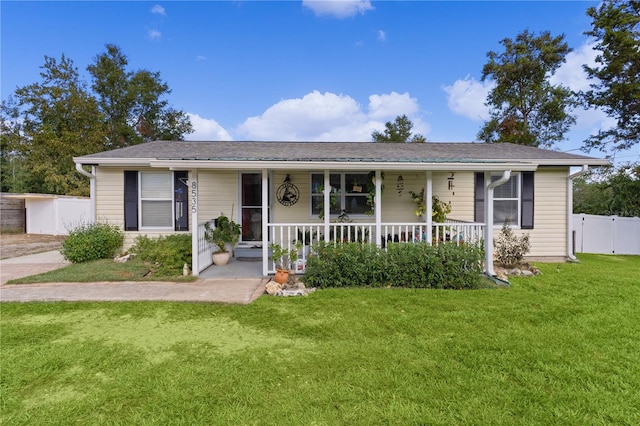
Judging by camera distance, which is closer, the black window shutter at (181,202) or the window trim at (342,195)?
the black window shutter at (181,202)

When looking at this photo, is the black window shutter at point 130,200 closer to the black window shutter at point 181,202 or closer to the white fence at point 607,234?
the black window shutter at point 181,202

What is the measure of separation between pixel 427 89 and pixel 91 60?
74.8ft

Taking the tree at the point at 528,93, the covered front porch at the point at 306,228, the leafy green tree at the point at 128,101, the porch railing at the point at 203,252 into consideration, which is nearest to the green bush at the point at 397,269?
the covered front porch at the point at 306,228

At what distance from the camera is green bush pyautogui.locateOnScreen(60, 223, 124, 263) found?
6863mm

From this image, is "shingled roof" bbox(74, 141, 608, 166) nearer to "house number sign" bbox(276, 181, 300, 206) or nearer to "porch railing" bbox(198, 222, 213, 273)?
"house number sign" bbox(276, 181, 300, 206)

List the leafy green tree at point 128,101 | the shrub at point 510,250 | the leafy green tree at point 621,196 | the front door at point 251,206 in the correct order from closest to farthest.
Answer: the shrub at point 510,250, the front door at point 251,206, the leafy green tree at point 621,196, the leafy green tree at point 128,101

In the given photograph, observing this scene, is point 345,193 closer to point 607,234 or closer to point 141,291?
point 141,291

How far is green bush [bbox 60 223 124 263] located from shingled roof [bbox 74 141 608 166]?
5.28 feet

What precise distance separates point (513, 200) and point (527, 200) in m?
0.31

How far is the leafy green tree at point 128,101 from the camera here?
2108 cm

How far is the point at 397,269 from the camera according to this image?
211 inches

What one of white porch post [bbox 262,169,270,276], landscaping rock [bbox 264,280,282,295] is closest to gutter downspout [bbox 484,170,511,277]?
landscaping rock [bbox 264,280,282,295]

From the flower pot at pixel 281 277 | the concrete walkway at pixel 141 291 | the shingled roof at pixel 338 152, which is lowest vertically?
the concrete walkway at pixel 141 291

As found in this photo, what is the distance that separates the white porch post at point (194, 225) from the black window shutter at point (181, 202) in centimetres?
177
